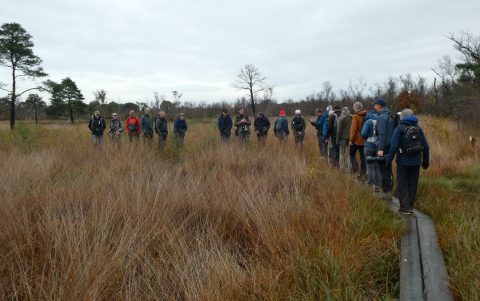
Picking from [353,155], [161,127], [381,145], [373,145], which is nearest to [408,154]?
[381,145]

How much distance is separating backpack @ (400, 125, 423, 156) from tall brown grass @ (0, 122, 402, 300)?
0.85 meters

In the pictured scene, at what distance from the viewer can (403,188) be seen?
4578 mm

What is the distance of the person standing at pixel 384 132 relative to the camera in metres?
5.38

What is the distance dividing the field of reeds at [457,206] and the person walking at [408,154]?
0.39m

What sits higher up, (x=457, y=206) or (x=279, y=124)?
(x=279, y=124)

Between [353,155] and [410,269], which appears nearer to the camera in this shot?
[410,269]

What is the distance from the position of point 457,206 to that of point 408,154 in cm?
105

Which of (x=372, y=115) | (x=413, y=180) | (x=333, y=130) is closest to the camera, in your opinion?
(x=413, y=180)

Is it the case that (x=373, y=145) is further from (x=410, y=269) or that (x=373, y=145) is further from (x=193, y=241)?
(x=193, y=241)

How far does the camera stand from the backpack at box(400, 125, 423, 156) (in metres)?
4.45

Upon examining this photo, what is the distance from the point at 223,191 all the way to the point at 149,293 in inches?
84.4

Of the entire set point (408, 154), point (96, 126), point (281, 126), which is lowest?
point (408, 154)

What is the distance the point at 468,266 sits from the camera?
2670 mm

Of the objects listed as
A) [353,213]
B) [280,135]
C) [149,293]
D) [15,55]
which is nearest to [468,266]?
[353,213]
